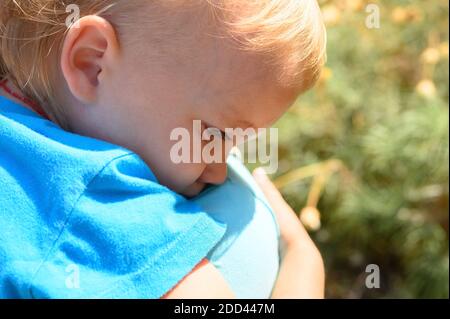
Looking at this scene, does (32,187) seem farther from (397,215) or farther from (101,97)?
(397,215)

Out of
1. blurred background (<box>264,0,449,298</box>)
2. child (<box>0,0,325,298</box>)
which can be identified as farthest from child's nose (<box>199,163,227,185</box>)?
blurred background (<box>264,0,449,298</box>)

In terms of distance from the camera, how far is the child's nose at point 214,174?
1089 millimetres

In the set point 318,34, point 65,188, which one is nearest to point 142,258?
point 65,188

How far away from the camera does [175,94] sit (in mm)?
1000

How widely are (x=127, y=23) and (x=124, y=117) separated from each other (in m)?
0.13

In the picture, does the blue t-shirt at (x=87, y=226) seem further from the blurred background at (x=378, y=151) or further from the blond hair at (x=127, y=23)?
the blurred background at (x=378, y=151)

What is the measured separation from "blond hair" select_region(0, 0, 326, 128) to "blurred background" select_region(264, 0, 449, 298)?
70 centimetres

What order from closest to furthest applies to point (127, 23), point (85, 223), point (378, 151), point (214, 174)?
point (85, 223) → point (127, 23) → point (214, 174) → point (378, 151)

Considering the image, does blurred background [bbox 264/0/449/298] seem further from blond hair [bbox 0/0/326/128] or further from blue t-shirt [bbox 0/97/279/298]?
blue t-shirt [bbox 0/97/279/298]

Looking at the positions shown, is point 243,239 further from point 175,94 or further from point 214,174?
point 175,94

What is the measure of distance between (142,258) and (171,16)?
327 millimetres

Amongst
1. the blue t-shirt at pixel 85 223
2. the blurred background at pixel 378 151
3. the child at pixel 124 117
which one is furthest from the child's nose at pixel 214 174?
the blurred background at pixel 378 151

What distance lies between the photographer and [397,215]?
6.04 feet

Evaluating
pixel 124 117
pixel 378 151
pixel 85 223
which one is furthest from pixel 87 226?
pixel 378 151
